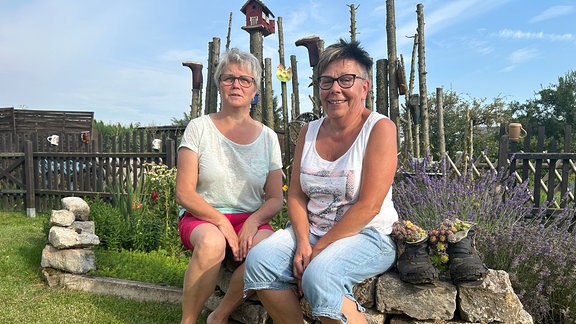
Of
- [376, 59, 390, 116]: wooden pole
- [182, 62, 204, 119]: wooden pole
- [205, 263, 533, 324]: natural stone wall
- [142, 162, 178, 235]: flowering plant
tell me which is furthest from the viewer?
[182, 62, 204, 119]: wooden pole

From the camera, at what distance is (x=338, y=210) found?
86.5 inches

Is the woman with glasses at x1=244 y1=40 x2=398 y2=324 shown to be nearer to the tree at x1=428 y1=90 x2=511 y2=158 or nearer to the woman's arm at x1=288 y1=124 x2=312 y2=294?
the woman's arm at x1=288 y1=124 x2=312 y2=294

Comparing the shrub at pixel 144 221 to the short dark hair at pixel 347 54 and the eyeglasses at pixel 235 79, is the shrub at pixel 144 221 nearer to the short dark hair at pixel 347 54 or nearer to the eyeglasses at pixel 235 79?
the eyeglasses at pixel 235 79

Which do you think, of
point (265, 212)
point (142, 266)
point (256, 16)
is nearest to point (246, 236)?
point (265, 212)

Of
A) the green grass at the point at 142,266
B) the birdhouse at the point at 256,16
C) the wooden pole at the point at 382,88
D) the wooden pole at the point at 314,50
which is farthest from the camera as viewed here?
the birdhouse at the point at 256,16

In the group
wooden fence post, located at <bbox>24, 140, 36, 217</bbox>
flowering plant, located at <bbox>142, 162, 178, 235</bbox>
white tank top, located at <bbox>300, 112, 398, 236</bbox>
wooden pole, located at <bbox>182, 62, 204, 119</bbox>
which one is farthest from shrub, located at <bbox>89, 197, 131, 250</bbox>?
wooden pole, located at <bbox>182, 62, 204, 119</bbox>

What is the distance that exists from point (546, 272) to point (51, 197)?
8881 mm

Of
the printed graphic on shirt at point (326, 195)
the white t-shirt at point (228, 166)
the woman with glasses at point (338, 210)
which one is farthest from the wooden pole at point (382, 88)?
the printed graphic on shirt at point (326, 195)

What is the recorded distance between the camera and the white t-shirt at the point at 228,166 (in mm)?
2656

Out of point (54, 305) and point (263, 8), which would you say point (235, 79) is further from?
point (263, 8)

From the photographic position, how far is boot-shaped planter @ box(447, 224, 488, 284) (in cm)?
205

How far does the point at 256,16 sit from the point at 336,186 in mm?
6251

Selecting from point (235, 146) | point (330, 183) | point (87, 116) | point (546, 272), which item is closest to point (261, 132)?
point (235, 146)

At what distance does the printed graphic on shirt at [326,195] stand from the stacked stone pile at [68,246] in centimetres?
277
